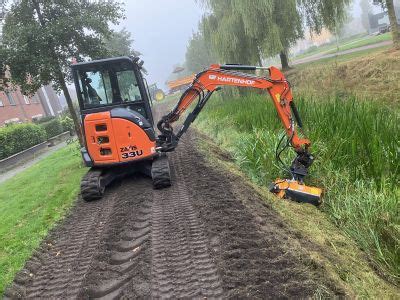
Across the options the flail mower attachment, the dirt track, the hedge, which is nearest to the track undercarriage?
the dirt track

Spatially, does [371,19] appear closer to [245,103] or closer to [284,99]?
[245,103]

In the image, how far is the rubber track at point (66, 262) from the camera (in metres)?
4.29

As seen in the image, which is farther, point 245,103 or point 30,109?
point 30,109

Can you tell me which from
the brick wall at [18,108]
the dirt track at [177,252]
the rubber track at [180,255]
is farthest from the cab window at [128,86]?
the brick wall at [18,108]

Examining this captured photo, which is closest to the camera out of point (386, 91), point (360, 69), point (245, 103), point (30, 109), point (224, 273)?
point (224, 273)

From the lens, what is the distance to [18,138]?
2066cm

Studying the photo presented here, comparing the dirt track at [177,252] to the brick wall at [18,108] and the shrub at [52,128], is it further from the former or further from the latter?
the brick wall at [18,108]

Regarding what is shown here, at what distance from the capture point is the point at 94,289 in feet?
13.2

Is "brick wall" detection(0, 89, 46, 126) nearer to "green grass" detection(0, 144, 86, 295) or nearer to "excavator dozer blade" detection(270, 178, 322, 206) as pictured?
"green grass" detection(0, 144, 86, 295)

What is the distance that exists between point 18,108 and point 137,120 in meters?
31.8

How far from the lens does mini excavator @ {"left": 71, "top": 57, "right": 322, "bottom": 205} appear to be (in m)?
6.20

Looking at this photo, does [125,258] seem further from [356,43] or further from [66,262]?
[356,43]

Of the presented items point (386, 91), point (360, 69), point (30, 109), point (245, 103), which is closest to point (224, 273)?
point (245, 103)

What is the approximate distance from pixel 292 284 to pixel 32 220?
533cm
